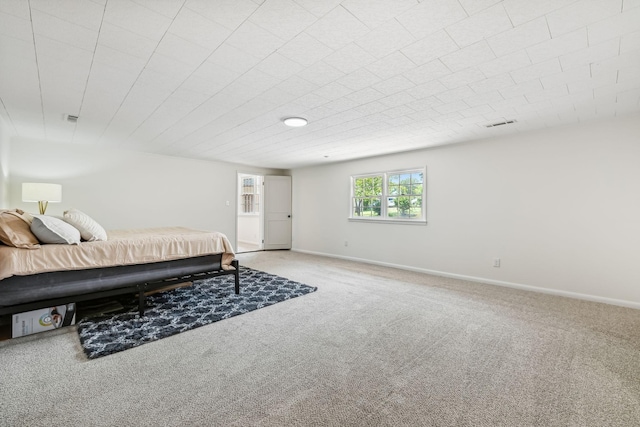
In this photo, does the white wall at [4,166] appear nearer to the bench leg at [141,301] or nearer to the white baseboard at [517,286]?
the bench leg at [141,301]

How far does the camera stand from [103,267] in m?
2.70

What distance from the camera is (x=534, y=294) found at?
374cm

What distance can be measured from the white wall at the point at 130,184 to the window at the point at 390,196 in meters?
3.11

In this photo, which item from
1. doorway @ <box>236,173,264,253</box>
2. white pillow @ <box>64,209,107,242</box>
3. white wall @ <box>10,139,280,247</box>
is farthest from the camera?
doorway @ <box>236,173,264,253</box>

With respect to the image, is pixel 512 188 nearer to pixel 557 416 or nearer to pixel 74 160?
pixel 557 416

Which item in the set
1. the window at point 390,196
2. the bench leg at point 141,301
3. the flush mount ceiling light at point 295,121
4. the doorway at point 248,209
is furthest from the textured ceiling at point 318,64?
the doorway at point 248,209

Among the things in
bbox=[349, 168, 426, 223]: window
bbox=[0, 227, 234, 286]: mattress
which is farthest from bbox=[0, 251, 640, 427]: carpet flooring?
bbox=[349, 168, 426, 223]: window

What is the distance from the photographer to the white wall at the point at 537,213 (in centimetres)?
331

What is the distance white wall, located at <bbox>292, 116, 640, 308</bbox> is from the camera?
3.31m

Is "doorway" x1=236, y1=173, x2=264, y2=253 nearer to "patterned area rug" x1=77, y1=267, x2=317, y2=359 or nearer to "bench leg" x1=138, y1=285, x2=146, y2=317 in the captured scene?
"patterned area rug" x1=77, y1=267, x2=317, y2=359

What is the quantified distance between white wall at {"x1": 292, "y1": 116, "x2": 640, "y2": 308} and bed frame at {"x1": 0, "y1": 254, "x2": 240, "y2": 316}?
3.56m

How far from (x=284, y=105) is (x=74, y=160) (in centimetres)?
434

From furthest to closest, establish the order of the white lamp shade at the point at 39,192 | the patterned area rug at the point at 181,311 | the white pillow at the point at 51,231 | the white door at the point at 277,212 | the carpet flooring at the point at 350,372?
the white door at the point at 277,212, the white lamp shade at the point at 39,192, the white pillow at the point at 51,231, the patterned area rug at the point at 181,311, the carpet flooring at the point at 350,372

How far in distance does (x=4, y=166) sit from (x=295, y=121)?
4.27 meters
